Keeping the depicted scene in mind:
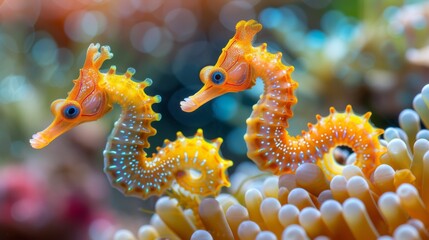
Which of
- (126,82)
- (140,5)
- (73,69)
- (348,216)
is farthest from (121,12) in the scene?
(348,216)

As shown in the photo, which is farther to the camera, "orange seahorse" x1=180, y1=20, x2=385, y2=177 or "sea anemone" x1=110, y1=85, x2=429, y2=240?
"orange seahorse" x1=180, y1=20, x2=385, y2=177

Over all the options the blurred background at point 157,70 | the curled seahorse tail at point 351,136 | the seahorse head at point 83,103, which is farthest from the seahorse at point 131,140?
the blurred background at point 157,70

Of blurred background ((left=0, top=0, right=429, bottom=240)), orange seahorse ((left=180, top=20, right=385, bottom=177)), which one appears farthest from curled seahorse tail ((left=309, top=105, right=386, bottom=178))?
blurred background ((left=0, top=0, right=429, bottom=240))

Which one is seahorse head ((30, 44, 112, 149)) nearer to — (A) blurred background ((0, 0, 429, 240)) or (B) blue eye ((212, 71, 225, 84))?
(B) blue eye ((212, 71, 225, 84))

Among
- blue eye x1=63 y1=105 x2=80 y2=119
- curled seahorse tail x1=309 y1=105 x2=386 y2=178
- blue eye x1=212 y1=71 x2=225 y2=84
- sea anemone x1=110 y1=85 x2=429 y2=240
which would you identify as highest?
curled seahorse tail x1=309 y1=105 x2=386 y2=178

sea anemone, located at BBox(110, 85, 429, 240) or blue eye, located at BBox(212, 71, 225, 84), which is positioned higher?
blue eye, located at BBox(212, 71, 225, 84)

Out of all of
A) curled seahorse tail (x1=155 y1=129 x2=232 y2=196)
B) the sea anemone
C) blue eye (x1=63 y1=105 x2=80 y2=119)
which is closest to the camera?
the sea anemone

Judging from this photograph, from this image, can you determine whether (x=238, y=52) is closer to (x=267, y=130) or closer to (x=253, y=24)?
(x=253, y=24)
